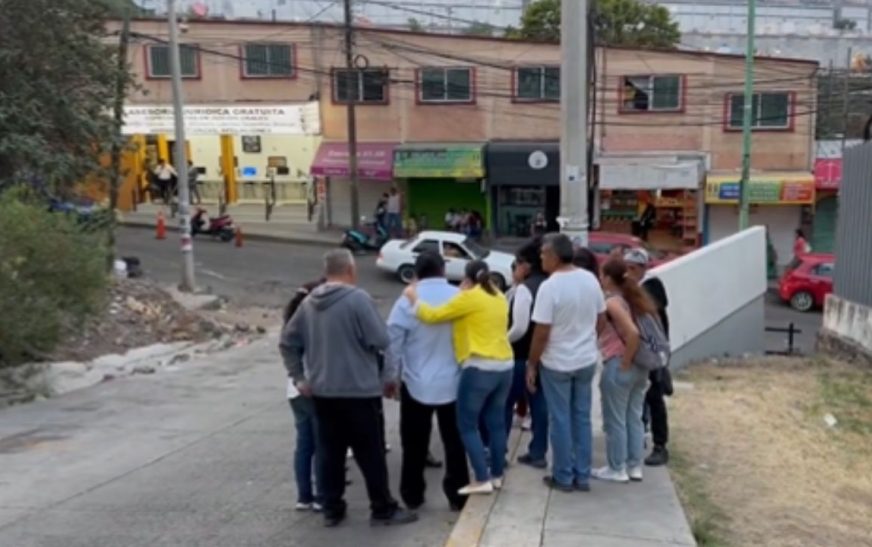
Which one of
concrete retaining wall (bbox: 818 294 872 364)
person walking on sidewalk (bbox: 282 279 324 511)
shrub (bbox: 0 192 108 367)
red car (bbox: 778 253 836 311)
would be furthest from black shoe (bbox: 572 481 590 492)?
red car (bbox: 778 253 836 311)

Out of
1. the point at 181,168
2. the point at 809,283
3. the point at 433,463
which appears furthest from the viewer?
the point at 809,283

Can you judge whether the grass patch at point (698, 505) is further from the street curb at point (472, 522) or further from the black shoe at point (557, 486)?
the street curb at point (472, 522)

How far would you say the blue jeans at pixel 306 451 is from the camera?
564 centimetres

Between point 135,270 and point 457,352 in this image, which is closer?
point 457,352

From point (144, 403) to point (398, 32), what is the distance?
23.6 metres

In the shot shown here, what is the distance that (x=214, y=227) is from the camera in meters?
29.7

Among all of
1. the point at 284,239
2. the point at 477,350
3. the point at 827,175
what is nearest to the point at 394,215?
the point at 284,239

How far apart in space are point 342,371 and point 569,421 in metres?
1.56

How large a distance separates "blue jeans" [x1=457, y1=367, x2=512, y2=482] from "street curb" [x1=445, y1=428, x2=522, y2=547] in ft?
0.51

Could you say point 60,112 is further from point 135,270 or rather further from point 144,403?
point 144,403

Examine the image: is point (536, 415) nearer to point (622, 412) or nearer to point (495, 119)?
point (622, 412)

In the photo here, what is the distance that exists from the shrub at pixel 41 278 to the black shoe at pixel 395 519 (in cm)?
638

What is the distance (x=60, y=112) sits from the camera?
16484 mm

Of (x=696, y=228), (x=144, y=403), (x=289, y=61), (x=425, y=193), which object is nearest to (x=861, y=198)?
(x=144, y=403)
